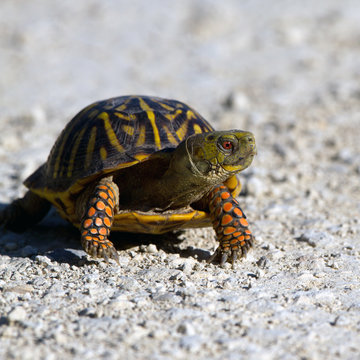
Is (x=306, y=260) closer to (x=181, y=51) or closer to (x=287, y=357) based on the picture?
(x=287, y=357)

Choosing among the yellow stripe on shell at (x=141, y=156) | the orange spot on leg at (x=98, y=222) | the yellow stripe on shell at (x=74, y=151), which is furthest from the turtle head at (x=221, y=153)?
the yellow stripe on shell at (x=74, y=151)

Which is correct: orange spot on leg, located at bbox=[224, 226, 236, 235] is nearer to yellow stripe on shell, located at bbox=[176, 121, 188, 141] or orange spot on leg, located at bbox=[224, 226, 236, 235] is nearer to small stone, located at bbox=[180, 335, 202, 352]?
yellow stripe on shell, located at bbox=[176, 121, 188, 141]

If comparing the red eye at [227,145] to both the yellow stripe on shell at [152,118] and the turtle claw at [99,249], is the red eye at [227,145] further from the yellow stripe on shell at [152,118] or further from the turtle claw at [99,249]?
the turtle claw at [99,249]

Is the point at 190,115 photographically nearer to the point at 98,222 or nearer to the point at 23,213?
the point at 98,222

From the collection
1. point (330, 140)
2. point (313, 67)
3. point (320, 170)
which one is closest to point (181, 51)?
point (313, 67)

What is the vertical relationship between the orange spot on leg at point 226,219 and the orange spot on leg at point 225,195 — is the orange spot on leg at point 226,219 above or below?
below
